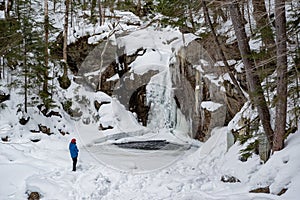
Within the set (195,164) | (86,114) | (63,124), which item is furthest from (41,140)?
(195,164)

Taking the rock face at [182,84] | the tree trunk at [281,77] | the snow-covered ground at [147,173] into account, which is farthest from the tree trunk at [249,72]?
the rock face at [182,84]

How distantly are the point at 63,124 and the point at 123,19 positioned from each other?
26.7 feet

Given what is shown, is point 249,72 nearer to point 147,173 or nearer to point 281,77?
point 281,77

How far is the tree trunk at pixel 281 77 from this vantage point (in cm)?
436

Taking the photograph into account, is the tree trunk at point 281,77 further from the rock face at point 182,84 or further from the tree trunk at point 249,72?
the rock face at point 182,84

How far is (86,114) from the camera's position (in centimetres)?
1589

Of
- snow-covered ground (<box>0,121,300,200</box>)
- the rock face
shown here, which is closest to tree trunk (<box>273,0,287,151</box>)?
snow-covered ground (<box>0,121,300,200</box>)

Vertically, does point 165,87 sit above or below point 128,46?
below

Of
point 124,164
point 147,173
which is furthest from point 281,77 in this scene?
point 124,164

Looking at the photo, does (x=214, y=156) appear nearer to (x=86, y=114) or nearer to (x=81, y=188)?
(x=81, y=188)

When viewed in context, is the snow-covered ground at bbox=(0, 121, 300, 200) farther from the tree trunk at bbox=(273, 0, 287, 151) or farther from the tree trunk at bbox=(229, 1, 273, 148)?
the tree trunk at bbox=(229, 1, 273, 148)

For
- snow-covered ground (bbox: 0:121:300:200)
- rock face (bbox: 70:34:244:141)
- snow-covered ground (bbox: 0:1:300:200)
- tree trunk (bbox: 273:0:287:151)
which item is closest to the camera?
tree trunk (bbox: 273:0:287:151)

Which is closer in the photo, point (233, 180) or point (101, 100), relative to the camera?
point (233, 180)

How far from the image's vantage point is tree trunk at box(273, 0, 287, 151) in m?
4.36
